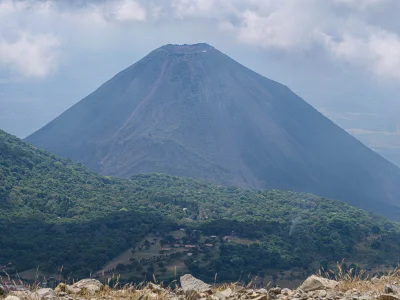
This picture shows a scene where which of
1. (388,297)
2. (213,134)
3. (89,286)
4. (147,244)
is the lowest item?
Result: (147,244)

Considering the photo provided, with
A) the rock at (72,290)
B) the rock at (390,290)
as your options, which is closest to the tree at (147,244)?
the rock at (72,290)

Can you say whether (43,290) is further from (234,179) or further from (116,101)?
(116,101)

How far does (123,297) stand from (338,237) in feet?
115

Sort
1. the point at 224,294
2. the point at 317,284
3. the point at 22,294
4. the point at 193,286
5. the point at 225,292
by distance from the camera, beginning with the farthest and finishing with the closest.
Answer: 1. the point at 193,286
2. the point at 317,284
3. the point at 225,292
4. the point at 224,294
5. the point at 22,294

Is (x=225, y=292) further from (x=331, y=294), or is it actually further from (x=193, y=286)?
(x=331, y=294)

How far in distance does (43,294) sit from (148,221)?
34189 millimetres

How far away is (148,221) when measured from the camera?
1607 inches

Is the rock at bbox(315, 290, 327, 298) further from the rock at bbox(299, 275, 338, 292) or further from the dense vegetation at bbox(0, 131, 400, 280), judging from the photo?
the dense vegetation at bbox(0, 131, 400, 280)

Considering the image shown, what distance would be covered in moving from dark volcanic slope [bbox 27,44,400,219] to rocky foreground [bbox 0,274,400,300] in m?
72.8

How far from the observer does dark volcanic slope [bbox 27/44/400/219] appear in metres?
85.6

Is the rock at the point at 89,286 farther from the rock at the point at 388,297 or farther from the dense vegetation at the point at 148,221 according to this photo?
the dense vegetation at the point at 148,221

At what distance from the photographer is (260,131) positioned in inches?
3903

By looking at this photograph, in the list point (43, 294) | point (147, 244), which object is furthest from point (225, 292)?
point (147, 244)

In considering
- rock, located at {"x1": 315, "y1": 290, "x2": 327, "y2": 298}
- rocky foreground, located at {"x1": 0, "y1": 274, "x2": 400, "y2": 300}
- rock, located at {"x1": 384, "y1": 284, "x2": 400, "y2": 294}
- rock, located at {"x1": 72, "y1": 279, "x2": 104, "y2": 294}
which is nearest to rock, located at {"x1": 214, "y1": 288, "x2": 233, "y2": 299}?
rocky foreground, located at {"x1": 0, "y1": 274, "x2": 400, "y2": 300}
